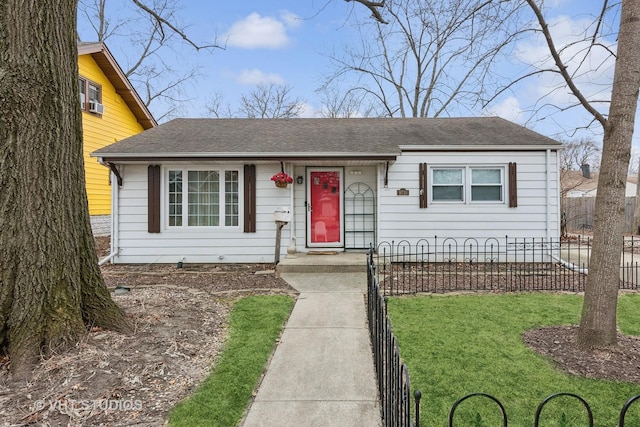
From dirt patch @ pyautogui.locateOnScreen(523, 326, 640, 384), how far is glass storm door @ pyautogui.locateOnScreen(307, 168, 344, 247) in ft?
17.9

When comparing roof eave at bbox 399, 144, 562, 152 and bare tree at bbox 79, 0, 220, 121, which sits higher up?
bare tree at bbox 79, 0, 220, 121

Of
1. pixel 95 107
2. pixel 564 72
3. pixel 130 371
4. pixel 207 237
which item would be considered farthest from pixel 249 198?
pixel 95 107

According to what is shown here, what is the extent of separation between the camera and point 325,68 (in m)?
17.7

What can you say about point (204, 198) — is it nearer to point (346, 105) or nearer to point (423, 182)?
point (423, 182)

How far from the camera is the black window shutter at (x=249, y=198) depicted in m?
8.54

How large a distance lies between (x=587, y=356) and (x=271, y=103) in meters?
25.2

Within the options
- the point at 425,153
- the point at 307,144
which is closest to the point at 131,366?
the point at 307,144

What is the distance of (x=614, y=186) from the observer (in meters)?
3.54

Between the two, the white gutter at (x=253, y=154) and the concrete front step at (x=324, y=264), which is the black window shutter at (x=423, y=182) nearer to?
the white gutter at (x=253, y=154)

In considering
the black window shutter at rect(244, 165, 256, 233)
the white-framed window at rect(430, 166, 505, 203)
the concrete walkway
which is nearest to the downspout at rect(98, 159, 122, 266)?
the black window shutter at rect(244, 165, 256, 233)

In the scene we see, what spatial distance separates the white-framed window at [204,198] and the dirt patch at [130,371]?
3.66 metres

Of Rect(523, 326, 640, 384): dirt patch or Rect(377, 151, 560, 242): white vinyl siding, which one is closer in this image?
Rect(523, 326, 640, 384): dirt patch

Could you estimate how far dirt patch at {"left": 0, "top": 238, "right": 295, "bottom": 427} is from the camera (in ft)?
8.30

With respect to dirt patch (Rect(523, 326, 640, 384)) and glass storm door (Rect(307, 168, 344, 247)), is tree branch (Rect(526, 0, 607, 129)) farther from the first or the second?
glass storm door (Rect(307, 168, 344, 247))
